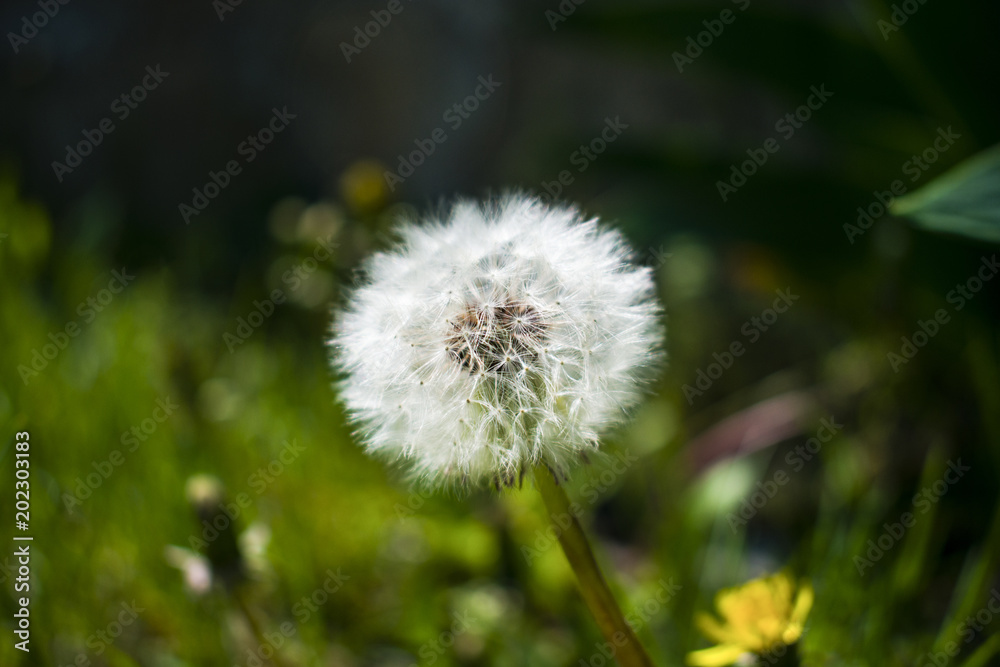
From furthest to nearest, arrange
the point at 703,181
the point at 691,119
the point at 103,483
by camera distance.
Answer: the point at 691,119 < the point at 703,181 < the point at 103,483

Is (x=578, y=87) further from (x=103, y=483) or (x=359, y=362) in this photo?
(x=359, y=362)

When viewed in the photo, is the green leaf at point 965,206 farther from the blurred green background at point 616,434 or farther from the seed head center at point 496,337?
the seed head center at point 496,337

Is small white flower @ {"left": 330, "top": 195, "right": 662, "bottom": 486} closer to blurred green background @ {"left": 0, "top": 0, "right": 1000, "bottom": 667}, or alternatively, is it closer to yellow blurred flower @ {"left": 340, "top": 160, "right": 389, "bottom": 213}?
blurred green background @ {"left": 0, "top": 0, "right": 1000, "bottom": 667}

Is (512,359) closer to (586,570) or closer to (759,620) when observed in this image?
(586,570)

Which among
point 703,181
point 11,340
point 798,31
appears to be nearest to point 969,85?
point 798,31

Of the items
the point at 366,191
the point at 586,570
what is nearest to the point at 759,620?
the point at 586,570

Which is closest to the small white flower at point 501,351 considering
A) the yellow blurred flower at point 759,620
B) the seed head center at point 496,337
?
the seed head center at point 496,337

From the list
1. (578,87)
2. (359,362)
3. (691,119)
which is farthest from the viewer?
(578,87)
